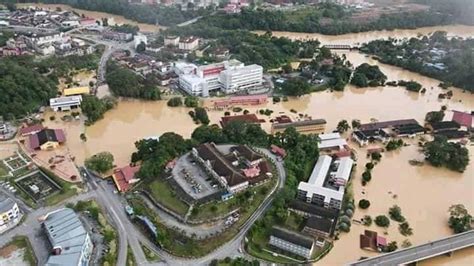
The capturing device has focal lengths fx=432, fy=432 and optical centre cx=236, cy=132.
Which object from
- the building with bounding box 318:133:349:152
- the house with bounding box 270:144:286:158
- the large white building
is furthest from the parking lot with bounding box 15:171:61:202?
the building with bounding box 318:133:349:152

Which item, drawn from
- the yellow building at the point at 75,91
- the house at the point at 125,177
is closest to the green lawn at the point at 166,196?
the house at the point at 125,177

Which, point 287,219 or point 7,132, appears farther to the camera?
point 7,132

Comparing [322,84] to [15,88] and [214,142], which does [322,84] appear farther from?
[15,88]

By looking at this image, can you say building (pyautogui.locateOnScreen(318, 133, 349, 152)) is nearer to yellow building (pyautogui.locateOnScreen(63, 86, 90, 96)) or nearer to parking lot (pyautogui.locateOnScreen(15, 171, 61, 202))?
parking lot (pyautogui.locateOnScreen(15, 171, 61, 202))

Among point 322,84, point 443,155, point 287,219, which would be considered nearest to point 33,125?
point 287,219

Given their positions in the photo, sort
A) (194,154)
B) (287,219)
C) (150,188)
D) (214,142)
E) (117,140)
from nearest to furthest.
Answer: (287,219), (150,188), (194,154), (214,142), (117,140)

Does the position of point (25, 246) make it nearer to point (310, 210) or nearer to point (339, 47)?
point (310, 210)
